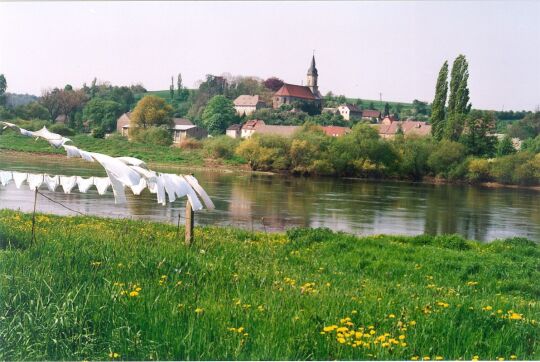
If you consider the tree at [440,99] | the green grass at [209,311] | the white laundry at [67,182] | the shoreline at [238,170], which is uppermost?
the tree at [440,99]

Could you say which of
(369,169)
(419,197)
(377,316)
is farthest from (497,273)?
(369,169)

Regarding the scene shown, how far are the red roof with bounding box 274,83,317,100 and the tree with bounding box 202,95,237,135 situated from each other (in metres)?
26.9

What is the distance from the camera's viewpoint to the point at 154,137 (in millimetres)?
66188

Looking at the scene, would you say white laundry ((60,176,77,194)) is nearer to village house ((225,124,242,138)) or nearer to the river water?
the river water

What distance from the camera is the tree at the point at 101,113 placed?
82.3m

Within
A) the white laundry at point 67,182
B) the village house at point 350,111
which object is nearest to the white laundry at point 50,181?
the white laundry at point 67,182

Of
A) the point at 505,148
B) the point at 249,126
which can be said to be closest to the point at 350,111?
the point at 249,126

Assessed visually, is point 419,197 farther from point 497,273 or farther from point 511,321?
point 511,321

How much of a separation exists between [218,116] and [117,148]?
37835 millimetres

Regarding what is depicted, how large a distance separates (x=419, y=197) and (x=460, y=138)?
27.3 m

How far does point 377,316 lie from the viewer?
5.50 m

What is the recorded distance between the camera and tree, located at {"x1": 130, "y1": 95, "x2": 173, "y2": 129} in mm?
75750

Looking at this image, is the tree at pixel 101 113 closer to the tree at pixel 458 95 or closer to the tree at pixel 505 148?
the tree at pixel 458 95

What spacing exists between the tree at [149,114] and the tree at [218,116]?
50.5 ft
